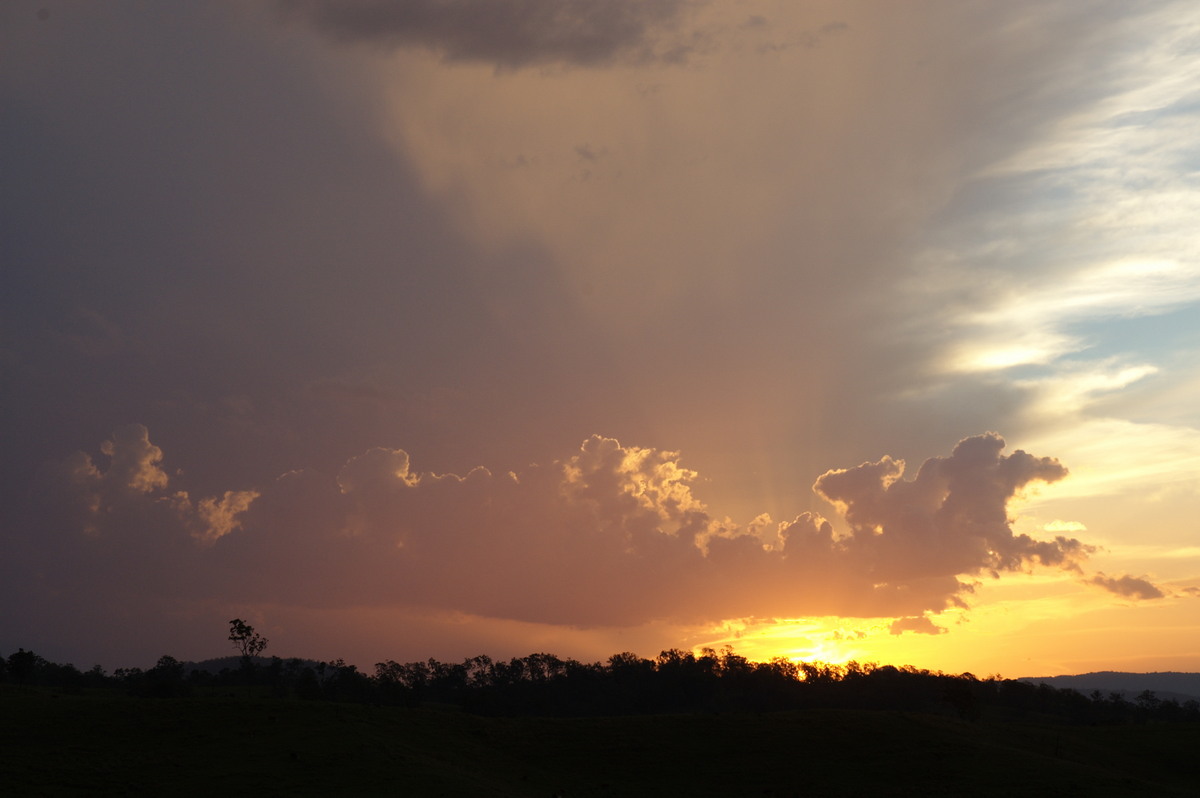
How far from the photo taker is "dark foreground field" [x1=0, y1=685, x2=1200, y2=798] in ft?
277

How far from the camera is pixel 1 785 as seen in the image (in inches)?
3054

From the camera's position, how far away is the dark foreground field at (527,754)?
3329 inches

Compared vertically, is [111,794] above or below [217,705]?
below

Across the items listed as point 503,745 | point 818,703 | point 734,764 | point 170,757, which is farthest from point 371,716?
point 818,703

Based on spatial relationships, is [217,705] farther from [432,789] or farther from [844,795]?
[844,795]

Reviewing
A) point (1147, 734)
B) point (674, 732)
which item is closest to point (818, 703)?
point (1147, 734)

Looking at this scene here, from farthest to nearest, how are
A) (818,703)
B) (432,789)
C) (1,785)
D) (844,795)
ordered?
1. (818,703)
2. (844,795)
3. (432,789)
4. (1,785)

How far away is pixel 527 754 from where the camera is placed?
105312mm

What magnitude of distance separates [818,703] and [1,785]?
161603 millimetres

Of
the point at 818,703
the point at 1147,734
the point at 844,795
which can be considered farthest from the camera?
the point at 818,703

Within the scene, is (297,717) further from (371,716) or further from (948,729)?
(948,729)

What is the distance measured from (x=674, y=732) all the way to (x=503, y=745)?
22233 millimetres

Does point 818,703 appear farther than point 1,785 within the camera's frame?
Yes

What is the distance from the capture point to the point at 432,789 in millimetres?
83750
